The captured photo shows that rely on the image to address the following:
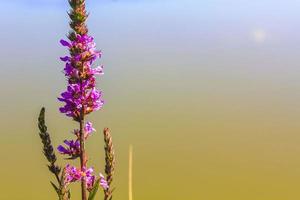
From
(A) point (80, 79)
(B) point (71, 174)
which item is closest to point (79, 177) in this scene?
(B) point (71, 174)

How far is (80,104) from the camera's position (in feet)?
22.1

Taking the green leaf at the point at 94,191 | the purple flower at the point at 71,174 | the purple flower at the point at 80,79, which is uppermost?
the purple flower at the point at 80,79

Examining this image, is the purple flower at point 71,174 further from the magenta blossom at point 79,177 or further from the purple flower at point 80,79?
the purple flower at point 80,79

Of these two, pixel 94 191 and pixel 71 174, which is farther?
pixel 71 174

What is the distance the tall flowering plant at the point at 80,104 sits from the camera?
6727 mm

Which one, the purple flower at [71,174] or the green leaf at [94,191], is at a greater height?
the purple flower at [71,174]

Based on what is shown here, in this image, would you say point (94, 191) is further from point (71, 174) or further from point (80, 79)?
point (80, 79)

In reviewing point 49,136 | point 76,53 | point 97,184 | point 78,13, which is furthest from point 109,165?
point 78,13

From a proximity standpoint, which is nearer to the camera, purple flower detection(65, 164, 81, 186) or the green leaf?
the green leaf

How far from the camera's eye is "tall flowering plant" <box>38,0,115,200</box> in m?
6.73

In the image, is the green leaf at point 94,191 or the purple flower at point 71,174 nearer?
the green leaf at point 94,191

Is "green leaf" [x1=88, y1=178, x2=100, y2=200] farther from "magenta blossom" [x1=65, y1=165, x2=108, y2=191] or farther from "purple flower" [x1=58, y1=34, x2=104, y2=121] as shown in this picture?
"purple flower" [x1=58, y1=34, x2=104, y2=121]

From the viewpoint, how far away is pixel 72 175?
6.81 m

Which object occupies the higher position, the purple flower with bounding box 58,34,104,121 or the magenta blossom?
the purple flower with bounding box 58,34,104,121
